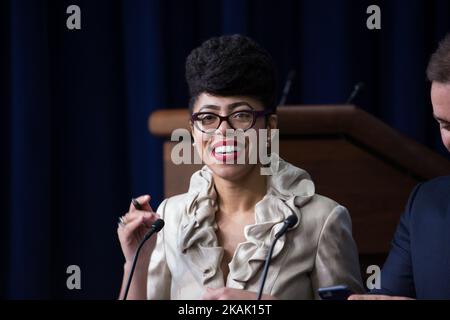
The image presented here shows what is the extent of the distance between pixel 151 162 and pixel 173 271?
3.38 feet

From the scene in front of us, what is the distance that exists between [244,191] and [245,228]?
0.08m

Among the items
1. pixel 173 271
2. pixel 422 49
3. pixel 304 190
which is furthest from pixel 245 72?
pixel 422 49

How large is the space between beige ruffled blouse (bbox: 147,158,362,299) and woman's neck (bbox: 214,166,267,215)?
19 millimetres

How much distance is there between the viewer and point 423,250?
136 centimetres

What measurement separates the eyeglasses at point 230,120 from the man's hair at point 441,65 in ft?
0.93

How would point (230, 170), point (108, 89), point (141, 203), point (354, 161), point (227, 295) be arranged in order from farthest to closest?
point (108, 89) → point (354, 161) → point (230, 170) → point (141, 203) → point (227, 295)

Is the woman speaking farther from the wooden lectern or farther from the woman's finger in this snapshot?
the wooden lectern

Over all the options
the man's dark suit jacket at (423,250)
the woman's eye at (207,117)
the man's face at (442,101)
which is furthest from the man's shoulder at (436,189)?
the woman's eye at (207,117)

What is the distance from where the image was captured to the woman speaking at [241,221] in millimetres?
1309

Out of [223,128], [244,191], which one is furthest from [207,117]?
[244,191]

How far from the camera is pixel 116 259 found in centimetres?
241

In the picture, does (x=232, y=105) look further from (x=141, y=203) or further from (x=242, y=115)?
(x=141, y=203)
